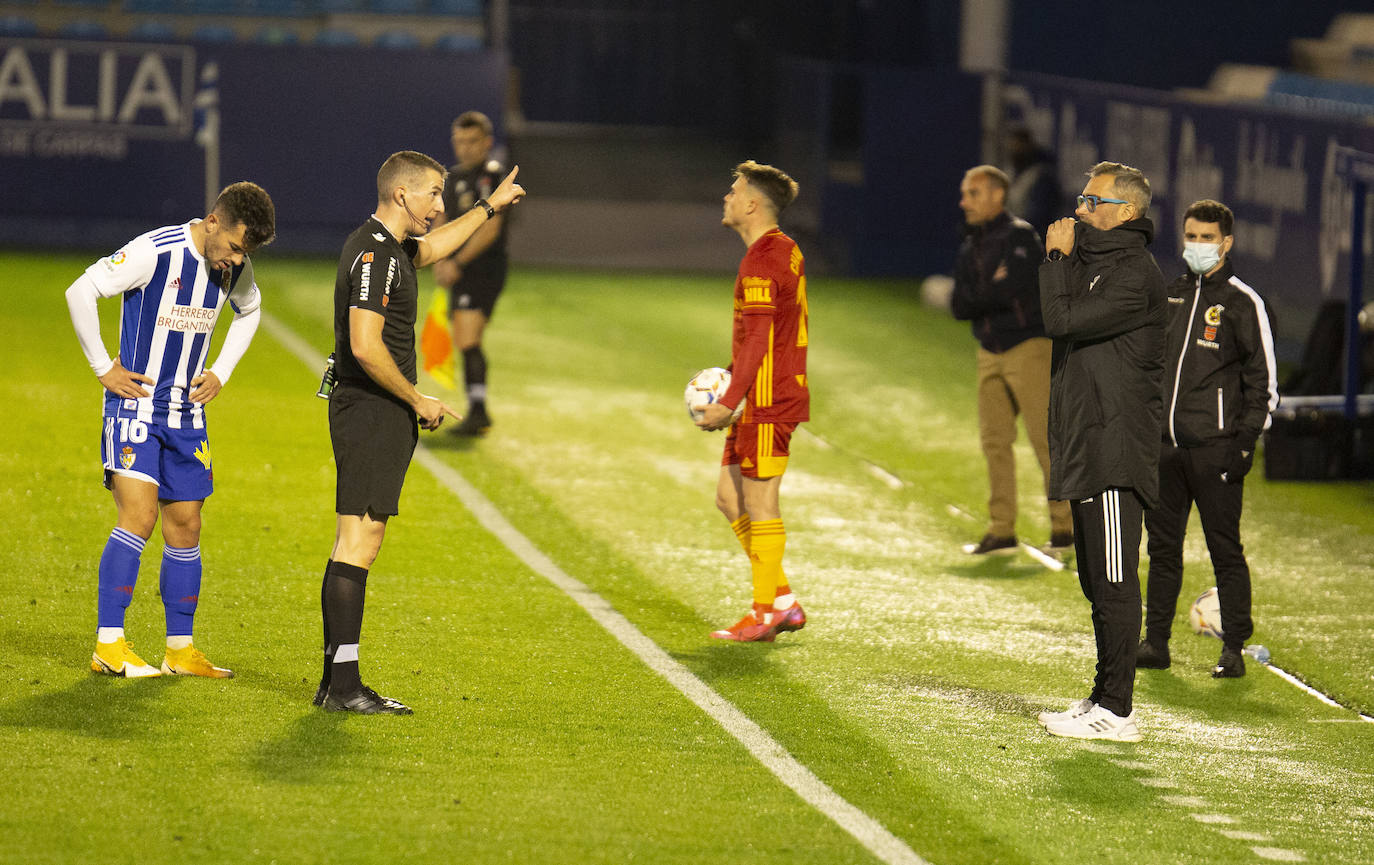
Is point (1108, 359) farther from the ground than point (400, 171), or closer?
closer

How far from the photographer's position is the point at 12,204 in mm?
19297

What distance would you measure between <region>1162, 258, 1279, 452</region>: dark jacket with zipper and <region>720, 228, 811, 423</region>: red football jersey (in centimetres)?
150

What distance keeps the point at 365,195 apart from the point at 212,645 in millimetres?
13628

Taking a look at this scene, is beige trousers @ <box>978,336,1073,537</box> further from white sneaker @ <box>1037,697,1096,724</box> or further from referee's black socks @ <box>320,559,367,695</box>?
referee's black socks @ <box>320,559,367,695</box>

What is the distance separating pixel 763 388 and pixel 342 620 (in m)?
2.07

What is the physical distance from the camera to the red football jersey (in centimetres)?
700

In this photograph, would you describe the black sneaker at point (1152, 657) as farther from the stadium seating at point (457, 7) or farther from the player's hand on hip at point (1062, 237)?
the stadium seating at point (457, 7)

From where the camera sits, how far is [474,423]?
37.8 ft

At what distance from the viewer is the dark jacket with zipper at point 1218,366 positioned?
7043mm

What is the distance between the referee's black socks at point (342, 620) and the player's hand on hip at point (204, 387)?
0.79m

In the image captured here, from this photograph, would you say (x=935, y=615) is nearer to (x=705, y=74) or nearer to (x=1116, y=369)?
(x=1116, y=369)

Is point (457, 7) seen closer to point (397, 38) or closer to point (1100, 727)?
point (397, 38)

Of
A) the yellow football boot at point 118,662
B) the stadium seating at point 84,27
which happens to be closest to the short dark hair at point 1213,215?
the yellow football boot at point 118,662

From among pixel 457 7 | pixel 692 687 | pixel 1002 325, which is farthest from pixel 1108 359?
pixel 457 7
